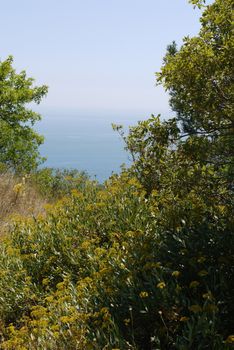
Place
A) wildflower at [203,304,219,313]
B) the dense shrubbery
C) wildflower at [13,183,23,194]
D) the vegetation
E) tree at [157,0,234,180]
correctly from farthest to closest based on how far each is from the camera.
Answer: wildflower at [13,183,23,194]
tree at [157,0,234,180]
the vegetation
the dense shrubbery
wildflower at [203,304,219,313]

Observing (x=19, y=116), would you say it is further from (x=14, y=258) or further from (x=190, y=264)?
(x=190, y=264)

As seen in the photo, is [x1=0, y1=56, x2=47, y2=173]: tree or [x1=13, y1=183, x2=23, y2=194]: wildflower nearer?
[x1=13, y1=183, x2=23, y2=194]: wildflower

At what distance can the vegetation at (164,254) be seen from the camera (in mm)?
4035

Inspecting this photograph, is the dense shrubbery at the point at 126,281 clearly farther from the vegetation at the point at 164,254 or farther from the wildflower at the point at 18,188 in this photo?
the wildflower at the point at 18,188

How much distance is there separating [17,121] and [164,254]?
1657 centimetres

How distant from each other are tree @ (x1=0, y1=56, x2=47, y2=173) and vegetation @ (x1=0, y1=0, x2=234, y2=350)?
1370 centimetres

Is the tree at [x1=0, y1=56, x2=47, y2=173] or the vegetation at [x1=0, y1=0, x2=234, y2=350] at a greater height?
the tree at [x1=0, y1=56, x2=47, y2=173]

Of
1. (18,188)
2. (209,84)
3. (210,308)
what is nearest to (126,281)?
(210,308)

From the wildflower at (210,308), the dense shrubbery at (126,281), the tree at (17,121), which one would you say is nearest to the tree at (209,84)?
the dense shrubbery at (126,281)

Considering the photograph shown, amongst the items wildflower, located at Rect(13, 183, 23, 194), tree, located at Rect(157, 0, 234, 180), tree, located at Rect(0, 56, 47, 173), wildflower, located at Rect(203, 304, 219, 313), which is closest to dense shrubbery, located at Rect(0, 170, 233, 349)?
wildflower, located at Rect(203, 304, 219, 313)

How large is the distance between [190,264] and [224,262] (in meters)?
0.36

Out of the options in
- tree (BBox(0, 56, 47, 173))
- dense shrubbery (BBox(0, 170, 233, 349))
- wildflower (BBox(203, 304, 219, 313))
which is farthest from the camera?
tree (BBox(0, 56, 47, 173))

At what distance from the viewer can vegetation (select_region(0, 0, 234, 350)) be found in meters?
4.04

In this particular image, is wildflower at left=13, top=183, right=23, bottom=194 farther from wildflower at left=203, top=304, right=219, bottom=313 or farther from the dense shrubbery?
wildflower at left=203, top=304, right=219, bottom=313
